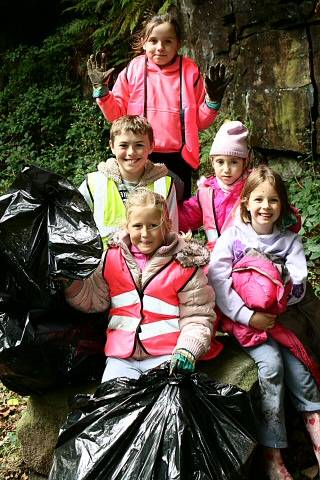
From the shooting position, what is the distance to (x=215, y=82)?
406 centimetres

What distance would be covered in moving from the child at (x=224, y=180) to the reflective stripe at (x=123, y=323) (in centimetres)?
97

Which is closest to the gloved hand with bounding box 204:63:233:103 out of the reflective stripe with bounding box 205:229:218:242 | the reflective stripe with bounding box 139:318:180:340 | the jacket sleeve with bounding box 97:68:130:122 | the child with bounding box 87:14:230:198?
the child with bounding box 87:14:230:198

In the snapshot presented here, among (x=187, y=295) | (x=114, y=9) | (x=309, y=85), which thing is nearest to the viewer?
(x=187, y=295)

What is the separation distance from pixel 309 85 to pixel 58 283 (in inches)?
180

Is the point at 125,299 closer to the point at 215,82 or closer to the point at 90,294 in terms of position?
the point at 90,294

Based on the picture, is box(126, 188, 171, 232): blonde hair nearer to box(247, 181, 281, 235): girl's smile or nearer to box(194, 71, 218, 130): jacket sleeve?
box(247, 181, 281, 235): girl's smile

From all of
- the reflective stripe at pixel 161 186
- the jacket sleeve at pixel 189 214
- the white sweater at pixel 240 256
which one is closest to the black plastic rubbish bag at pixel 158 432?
the white sweater at pixel 240 256

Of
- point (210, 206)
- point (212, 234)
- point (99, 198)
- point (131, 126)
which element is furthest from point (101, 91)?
point (212, 234)

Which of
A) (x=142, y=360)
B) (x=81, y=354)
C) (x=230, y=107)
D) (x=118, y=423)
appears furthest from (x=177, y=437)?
(x=230, y=107)

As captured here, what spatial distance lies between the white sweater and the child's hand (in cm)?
3

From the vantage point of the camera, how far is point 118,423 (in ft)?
7.97

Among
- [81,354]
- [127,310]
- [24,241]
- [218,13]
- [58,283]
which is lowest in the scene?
[81,354]

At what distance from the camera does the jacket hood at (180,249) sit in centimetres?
288

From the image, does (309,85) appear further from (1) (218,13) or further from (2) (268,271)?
(2) (268,271)
